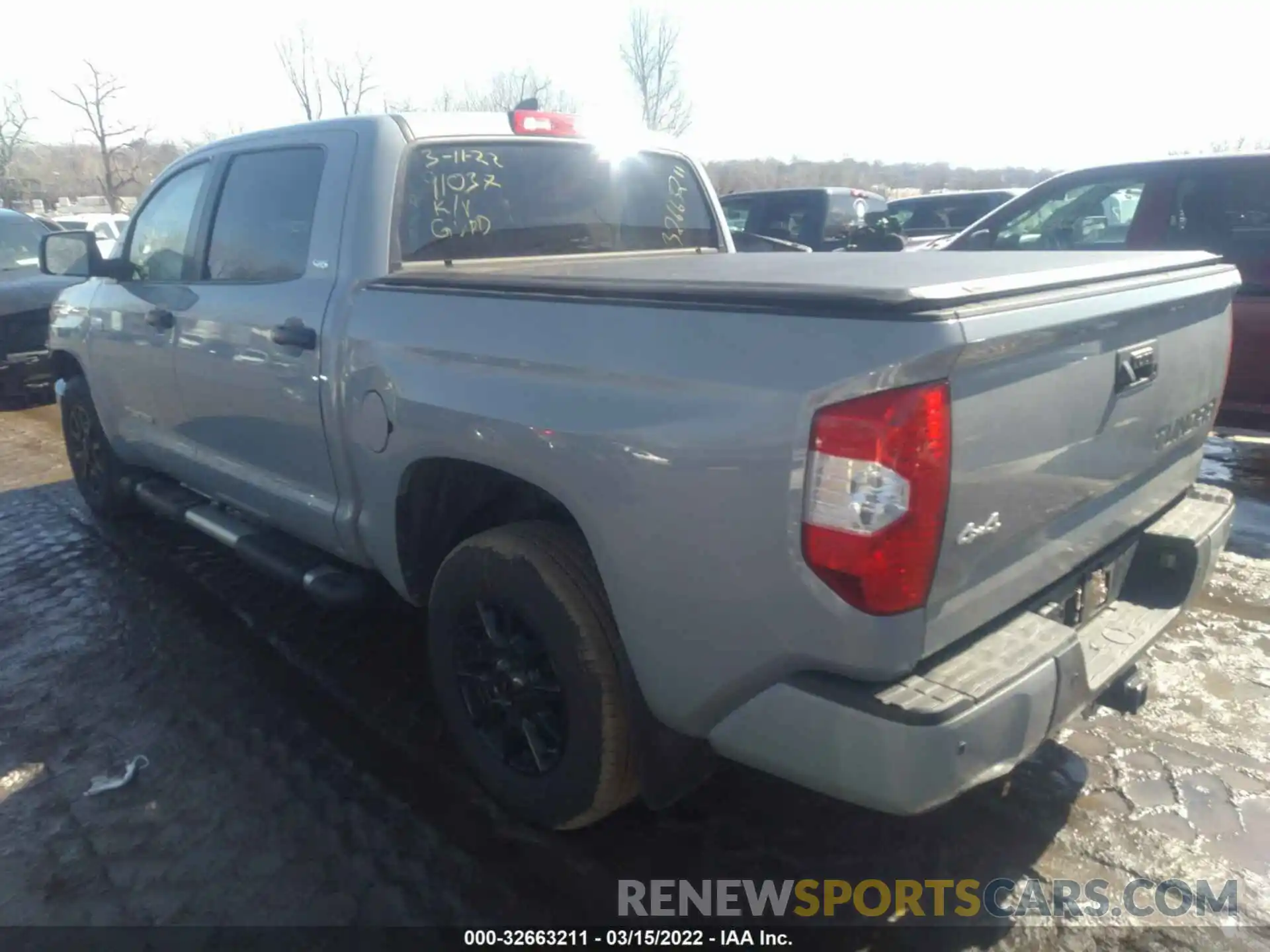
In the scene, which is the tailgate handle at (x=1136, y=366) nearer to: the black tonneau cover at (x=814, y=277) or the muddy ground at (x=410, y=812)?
the black tonneau cover at (x=814, y=277)

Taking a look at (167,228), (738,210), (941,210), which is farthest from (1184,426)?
(941,210)

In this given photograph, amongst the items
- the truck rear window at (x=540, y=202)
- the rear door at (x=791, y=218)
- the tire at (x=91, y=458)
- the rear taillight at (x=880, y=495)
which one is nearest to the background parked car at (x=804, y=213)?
the rear door at (x=791, y=218)

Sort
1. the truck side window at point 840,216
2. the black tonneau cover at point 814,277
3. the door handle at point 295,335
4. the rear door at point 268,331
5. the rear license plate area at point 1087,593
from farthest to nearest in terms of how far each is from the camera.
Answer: the truck side window at point 840,216 < the rear door at point 268,331 < the door handle at point 295,335 < the rear license plate area at point 1087,593 < the black tonneau cover at point 814,277

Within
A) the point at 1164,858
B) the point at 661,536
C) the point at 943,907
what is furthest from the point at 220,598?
the point at 1164,858

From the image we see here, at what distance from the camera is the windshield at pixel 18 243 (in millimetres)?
10000

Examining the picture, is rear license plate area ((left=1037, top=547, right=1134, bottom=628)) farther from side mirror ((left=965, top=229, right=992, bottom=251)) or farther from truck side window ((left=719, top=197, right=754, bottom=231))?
truck side window ((left=719, top=197, right=754, bottom=231))

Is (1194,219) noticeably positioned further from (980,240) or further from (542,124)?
(542,124)

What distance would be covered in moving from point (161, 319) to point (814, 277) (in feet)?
9.78

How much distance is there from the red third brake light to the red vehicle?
2808 mm

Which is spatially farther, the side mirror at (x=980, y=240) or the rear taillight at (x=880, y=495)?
the side mirror at (x=980, y=240)

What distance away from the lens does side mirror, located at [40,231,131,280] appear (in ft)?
15.0

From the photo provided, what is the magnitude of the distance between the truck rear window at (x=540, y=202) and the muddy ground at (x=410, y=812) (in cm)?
166

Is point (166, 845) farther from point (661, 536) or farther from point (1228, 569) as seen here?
point (1228, 569)

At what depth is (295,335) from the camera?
3209 mm
